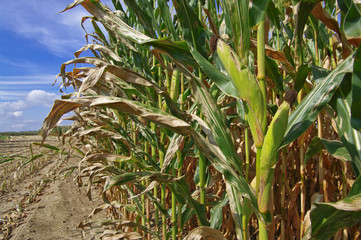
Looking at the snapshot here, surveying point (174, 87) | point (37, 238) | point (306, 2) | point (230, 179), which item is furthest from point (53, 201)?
point (306, 2)

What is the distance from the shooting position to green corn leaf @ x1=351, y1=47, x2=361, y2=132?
63 cm

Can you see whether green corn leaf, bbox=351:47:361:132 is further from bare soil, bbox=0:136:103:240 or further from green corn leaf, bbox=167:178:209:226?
bare soil, bbox=0:136:103:240

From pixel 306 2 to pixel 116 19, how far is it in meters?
0.69

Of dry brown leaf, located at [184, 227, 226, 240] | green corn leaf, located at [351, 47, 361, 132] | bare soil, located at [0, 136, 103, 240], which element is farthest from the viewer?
bare soil, located at [0, 136, 103, 240]

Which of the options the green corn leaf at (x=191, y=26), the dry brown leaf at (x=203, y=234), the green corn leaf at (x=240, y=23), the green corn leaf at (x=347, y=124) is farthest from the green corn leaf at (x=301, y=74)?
the dry brown leaf at (x=203, y=234)

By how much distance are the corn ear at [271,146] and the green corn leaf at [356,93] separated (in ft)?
0.47

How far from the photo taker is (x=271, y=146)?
675 mm

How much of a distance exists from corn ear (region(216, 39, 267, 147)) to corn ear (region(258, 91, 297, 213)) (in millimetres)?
43

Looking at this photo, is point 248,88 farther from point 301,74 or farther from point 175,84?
point 175,84

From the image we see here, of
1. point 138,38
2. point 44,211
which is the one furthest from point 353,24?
point 44,211

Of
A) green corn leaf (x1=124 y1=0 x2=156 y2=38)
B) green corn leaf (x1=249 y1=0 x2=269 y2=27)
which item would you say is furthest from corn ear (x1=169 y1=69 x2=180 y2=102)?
green corn leaf (x1=249 y1=0 x2=269 y2=27)

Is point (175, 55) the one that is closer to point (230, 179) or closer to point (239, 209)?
point (230, 179)

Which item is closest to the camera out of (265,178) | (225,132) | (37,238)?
(265,178)

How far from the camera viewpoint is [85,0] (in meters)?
0.99
